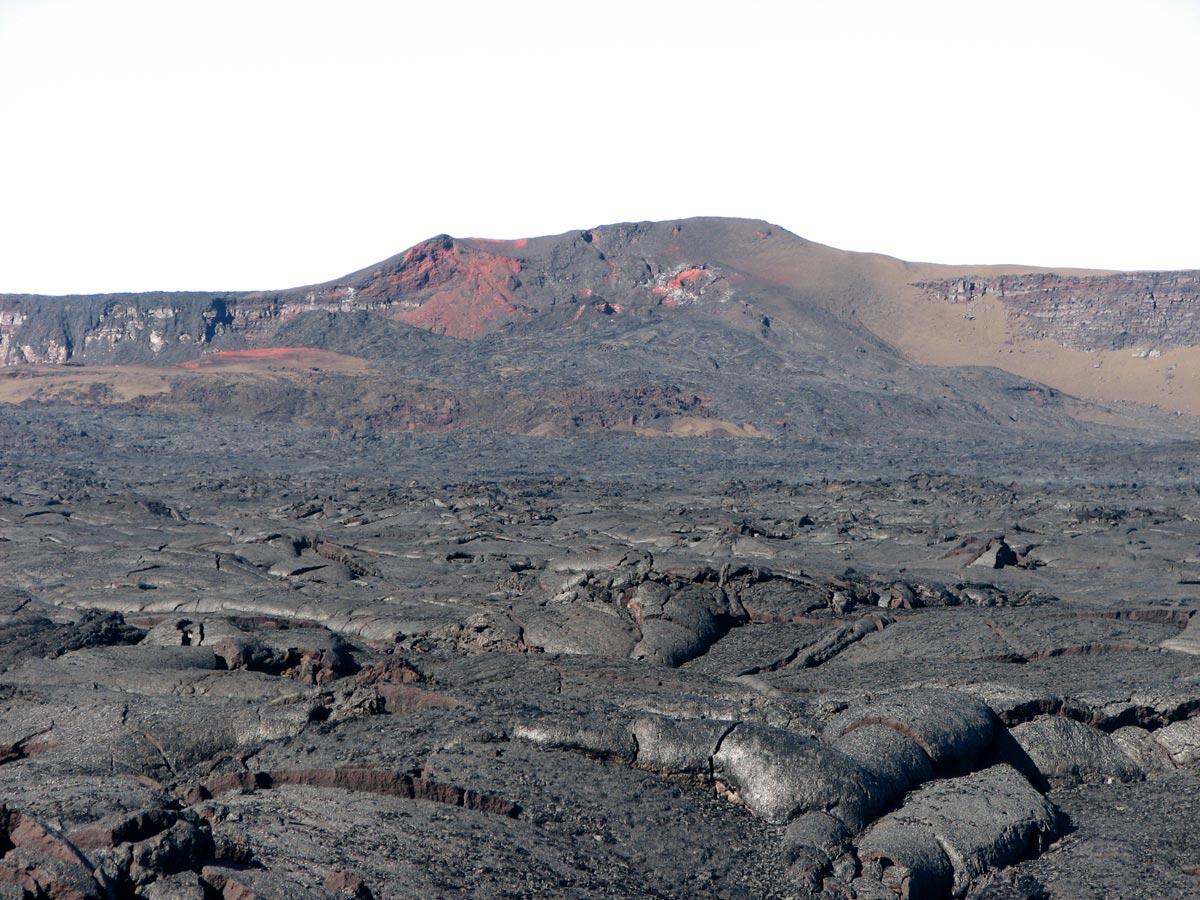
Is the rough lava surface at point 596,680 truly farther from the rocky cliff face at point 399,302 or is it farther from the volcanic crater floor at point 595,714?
the rocky cliff face at point 399,302

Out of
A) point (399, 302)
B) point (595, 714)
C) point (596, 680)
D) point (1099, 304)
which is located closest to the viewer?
point (595, 714)

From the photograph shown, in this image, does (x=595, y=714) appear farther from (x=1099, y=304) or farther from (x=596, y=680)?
(x=1099, y=304)

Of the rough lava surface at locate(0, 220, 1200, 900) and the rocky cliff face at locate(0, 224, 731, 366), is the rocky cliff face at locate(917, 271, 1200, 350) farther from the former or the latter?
the rough lava surface at locate(0, 220, 1200, 900)

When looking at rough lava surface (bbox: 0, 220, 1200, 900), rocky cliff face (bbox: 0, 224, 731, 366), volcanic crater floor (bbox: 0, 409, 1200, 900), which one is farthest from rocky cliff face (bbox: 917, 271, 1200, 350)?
volcanic crater floor (bbox: 0, 409, 1200, 900)

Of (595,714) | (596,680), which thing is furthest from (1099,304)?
(595,714)

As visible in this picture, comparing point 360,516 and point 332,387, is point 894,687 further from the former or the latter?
point 332,387

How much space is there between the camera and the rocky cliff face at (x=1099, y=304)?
90.3m

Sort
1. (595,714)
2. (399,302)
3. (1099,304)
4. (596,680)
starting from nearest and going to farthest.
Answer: (595,714) < (596,680) < (1099,304) < (399,302)

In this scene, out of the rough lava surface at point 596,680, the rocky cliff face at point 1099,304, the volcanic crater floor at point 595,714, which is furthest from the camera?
the rocky cliff face at point 1099,304

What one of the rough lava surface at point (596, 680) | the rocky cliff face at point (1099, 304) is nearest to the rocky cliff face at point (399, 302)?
the rocky cliff face at point (1099, 304)

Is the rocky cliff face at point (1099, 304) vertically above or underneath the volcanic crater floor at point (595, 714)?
above

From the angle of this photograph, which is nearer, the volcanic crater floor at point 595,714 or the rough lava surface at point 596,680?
the volcanic crater floor at point 595,714

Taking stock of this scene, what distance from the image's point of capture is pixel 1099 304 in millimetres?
92875

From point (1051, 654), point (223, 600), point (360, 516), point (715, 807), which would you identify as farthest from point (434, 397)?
point (715, 807)
